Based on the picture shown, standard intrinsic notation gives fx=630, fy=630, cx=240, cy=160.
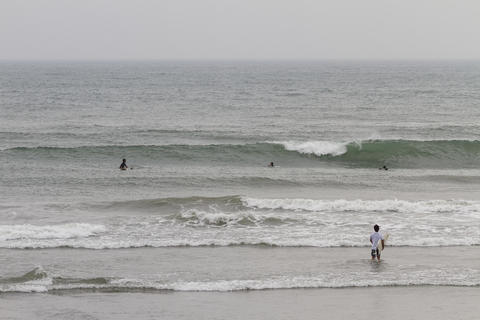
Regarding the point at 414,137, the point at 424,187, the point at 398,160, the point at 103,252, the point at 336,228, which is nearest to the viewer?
the point at 103,252

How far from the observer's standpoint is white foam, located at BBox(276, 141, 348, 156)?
117ft

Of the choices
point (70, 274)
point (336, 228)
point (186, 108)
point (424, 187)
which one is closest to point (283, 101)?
point (186, 108)

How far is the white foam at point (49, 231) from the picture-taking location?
18827 mm

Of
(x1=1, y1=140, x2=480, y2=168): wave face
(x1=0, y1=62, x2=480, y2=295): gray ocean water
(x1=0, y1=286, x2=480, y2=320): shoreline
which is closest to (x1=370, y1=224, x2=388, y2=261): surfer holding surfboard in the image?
(x1=0, y1=62, x2=480, y2=295): gray ocean water

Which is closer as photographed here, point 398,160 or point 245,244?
point 245,244

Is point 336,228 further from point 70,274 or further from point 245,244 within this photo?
point 70,274

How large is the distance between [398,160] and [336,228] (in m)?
15.5

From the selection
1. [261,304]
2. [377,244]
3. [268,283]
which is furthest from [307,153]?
[261,304]

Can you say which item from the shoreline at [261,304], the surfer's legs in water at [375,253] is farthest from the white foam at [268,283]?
the surfer's legs in water at [375,253]

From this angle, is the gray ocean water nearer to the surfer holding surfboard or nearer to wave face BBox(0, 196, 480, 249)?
wave face BBox(0, 196, 480, 249)

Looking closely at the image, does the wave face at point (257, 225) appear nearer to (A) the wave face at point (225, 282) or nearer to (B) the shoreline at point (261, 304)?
(A) the wave face at point (225, 282)

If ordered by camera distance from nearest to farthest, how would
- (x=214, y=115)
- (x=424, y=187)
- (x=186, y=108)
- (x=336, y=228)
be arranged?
(x=336, y=228), (x=424, y=187), (x=214, y=115), (x=186, y=108)

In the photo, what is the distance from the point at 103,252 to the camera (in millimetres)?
17625

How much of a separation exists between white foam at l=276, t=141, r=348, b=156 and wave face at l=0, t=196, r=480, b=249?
12367 mm
